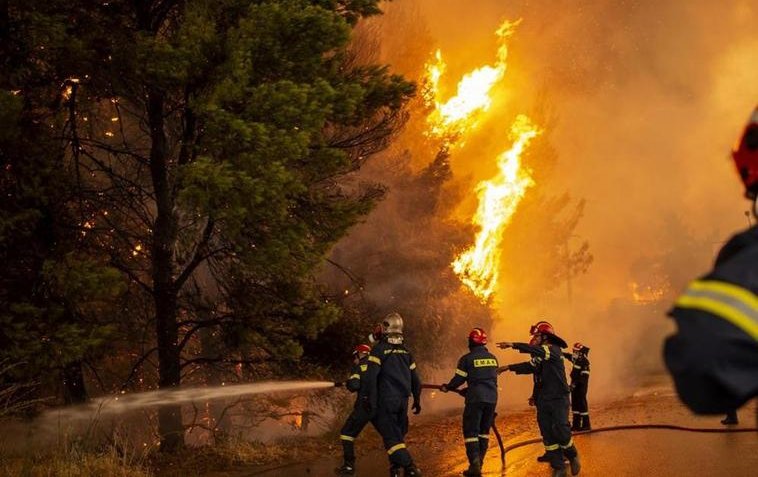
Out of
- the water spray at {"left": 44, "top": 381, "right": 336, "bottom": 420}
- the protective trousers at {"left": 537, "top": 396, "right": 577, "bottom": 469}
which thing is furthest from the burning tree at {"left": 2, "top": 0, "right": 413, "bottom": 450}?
the protective trousers at {"left": 537, "top": 396, "right": 577, "bottom": 469}

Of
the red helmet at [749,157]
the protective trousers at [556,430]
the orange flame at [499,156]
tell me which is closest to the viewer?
the red helmet at [749,157]

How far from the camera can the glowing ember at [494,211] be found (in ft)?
95.4

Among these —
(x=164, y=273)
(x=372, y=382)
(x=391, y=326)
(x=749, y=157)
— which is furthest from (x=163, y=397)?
(x=749, y=157)

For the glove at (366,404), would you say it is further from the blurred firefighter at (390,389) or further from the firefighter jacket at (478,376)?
the firefighter jacket at (478,376)

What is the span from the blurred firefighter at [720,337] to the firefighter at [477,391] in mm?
7921

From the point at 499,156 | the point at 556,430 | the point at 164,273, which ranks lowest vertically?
the point at 556,430

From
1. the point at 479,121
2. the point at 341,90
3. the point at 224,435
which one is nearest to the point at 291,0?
the point at 341,90

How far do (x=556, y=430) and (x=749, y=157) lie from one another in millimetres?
7785

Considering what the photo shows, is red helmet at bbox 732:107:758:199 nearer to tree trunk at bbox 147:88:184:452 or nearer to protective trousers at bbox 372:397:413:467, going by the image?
protective trousers at bbox 372:397:413:467

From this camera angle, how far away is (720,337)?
1410 mm

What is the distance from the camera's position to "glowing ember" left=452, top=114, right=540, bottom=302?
95.4 ft

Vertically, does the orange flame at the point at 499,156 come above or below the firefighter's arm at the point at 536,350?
above

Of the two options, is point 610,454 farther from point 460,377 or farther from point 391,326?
point 391,326

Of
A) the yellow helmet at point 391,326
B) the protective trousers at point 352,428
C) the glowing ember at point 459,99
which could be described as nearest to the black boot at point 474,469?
the protective trousers at point 352,428
